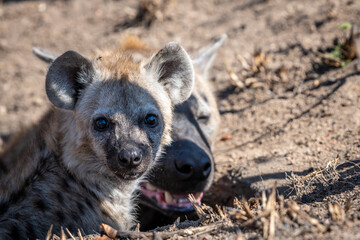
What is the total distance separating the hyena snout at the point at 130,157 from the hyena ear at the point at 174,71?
0.59 meters

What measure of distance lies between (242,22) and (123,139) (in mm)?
2845

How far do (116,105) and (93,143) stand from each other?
0.77ft

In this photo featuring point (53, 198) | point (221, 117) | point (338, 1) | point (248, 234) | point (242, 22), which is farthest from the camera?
point (242, 22)

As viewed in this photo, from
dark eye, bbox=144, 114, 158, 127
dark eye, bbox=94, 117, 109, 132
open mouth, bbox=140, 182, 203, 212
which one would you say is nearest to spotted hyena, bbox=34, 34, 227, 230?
open mouth, bbox=140, 182, 203, 212

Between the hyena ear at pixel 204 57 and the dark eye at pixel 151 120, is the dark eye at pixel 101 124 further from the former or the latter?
the hyena ear at pixel 204 57

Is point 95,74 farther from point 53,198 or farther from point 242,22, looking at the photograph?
point 242,22

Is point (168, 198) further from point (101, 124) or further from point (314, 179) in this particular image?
point (314, 179)

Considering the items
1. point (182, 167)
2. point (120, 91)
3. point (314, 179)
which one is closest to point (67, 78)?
point (120, 91)

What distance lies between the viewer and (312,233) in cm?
153

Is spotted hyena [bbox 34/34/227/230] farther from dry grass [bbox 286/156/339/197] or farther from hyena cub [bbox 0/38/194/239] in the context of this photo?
dry grass [bbox 286/156/339/197]

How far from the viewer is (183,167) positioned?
8.13ft

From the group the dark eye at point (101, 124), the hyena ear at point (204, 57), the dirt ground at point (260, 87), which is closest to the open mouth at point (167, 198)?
the dirt ground at point (260, 87)

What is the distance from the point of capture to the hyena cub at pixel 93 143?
2.08 metres

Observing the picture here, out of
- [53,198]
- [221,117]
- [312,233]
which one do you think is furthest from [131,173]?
[221,117]
